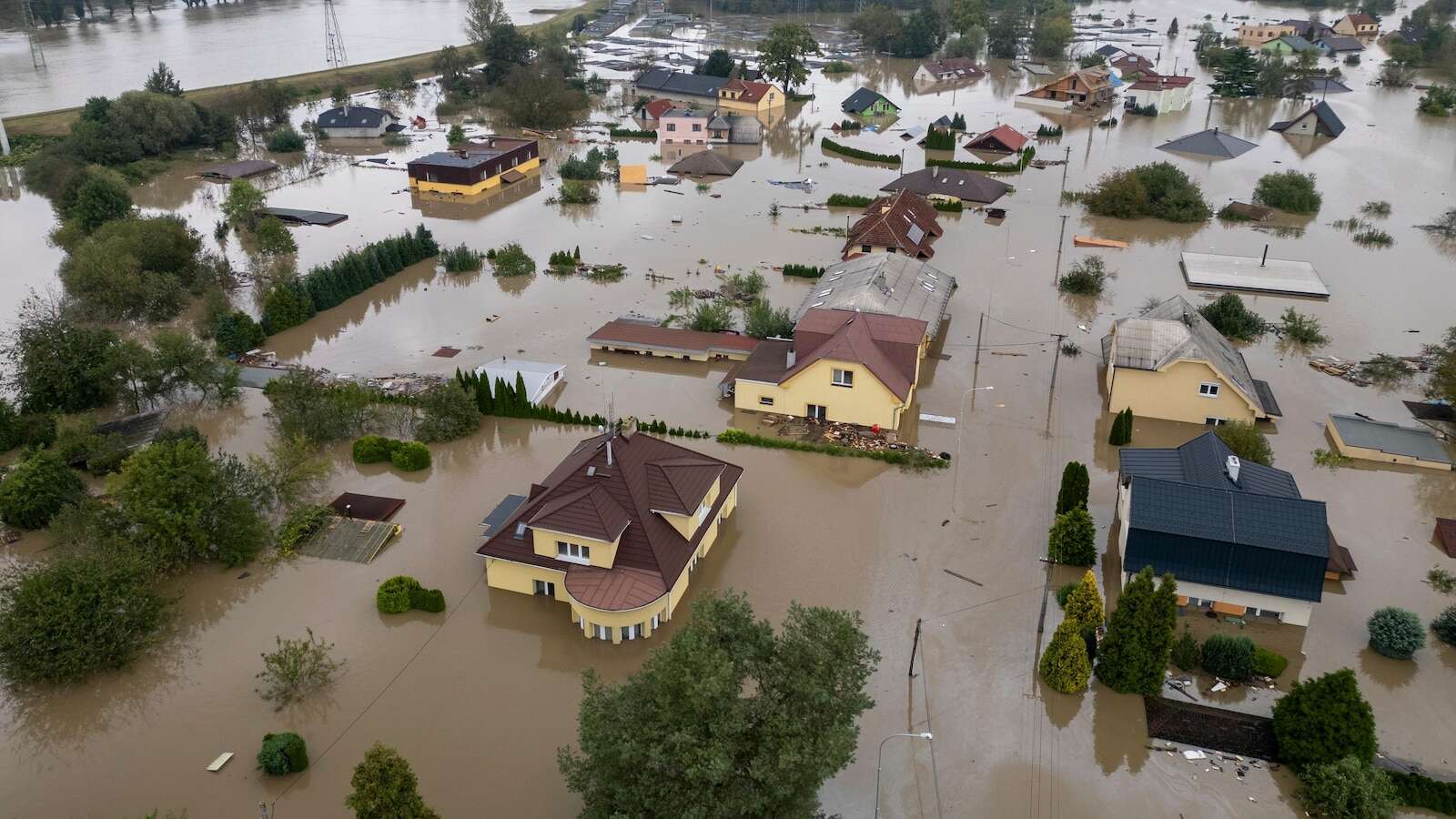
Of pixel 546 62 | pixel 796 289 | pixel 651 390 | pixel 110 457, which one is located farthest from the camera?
pixel 546 62

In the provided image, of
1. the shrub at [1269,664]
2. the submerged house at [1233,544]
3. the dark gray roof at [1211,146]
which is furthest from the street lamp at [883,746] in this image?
the dark gray roof at [1211,146]

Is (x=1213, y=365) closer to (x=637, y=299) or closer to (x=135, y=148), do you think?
(x=637, y=299)

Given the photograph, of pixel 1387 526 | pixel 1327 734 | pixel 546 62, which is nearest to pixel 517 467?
pixel 1327 734

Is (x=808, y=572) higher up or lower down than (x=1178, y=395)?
lower down

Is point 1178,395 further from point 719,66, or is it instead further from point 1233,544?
point 719,66

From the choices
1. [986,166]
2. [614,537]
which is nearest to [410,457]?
[614,537]

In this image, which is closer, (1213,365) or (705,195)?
(1213,365)

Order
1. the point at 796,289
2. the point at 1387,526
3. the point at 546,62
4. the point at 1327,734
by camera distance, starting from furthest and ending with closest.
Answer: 1. the point at 546,62
2. the point at 796,289
3. the point at 1387,526
4. the point at 1327,734
